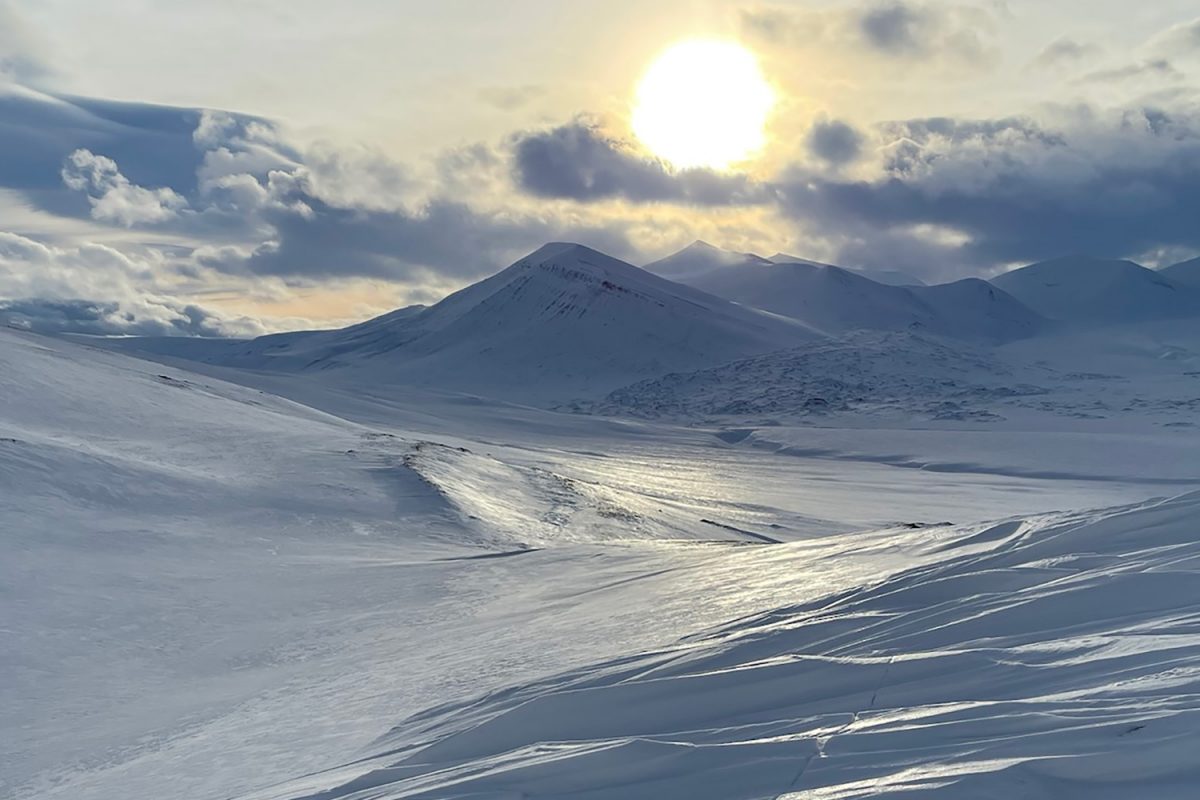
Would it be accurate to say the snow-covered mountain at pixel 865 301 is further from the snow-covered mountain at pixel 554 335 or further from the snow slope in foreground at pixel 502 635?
the snow slope in foreground at pixel 502 635

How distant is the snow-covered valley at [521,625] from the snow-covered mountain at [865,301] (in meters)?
128

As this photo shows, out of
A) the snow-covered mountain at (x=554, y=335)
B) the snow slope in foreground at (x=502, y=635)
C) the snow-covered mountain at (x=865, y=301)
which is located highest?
the snow-covered mountain at (x=865, y=301)

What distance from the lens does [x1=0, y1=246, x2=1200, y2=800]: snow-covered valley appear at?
17.1 ft

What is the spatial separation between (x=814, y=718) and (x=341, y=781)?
285 cm

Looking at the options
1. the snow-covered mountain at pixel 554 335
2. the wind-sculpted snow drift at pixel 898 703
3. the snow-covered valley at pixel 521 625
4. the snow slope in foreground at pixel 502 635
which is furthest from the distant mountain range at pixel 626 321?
the wind-sculpted snow drift at pixel 898 703

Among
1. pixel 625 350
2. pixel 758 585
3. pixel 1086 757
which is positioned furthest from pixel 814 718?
pixel 625 350

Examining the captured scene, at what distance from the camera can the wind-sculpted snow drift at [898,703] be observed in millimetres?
4539

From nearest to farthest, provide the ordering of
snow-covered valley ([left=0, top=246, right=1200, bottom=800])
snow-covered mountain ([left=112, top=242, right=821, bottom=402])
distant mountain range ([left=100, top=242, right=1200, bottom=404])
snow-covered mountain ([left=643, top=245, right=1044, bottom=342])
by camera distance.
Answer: snow-covered valley ([left=0, top=246, right=1200, bottom=800]) < snow-covered mountain ([left=112, top=242, right=821, bottom=402]) < distant mountain range ([left=100, top=242, right=1200, bottom=404]) < snow-covered mountain ([left=643, top=245, right=1044, bottom=342])

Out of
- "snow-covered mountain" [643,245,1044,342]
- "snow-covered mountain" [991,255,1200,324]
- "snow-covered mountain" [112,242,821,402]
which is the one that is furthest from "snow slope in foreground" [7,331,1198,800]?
"snow-covered mountain" [991,255,1200,324]

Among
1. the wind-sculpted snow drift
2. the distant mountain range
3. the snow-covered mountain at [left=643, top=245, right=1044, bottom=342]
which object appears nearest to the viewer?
the wind-sculpted snow drift

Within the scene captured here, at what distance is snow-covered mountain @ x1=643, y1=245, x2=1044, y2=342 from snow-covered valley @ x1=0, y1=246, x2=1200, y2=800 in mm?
127681

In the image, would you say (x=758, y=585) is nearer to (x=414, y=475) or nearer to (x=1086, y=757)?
(x=1086, y=757)

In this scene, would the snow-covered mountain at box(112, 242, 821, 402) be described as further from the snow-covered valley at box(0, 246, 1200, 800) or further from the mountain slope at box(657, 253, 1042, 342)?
the snow-covered valley at box(0, 246, 1200, 800)

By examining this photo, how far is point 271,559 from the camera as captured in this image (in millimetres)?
16734
